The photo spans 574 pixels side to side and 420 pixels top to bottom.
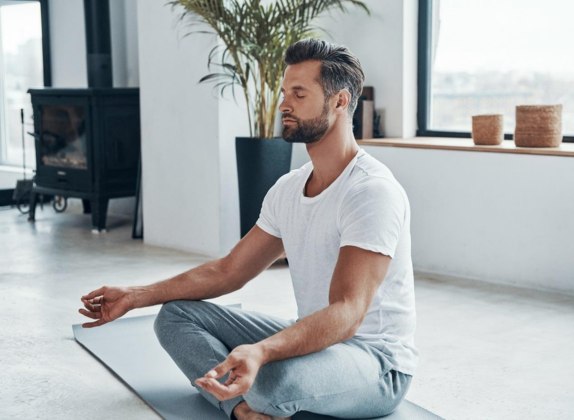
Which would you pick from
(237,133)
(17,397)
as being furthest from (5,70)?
(17,397)

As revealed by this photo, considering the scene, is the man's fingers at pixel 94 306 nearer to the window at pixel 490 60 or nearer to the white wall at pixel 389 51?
the window at pixel 490 60

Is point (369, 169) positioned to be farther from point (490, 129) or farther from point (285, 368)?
point (490, 129)

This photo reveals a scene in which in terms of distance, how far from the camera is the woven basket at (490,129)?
180 inches

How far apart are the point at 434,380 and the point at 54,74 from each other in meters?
5.00

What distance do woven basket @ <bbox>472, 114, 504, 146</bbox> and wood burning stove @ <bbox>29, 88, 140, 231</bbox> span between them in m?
2.53

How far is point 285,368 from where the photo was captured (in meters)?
2.17

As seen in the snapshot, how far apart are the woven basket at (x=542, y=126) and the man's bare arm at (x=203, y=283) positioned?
82.0 inches

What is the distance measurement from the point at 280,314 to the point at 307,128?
164cm

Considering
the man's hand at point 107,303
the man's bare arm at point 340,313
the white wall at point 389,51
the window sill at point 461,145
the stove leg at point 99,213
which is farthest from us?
the stove leg at point 99,213

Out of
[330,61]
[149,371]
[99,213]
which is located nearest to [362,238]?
[330,61]

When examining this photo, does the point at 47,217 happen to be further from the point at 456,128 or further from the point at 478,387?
the point at 478,387

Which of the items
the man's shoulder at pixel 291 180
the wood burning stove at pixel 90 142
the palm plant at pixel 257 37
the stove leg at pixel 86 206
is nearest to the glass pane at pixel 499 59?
the palm plant at pixel 257 37

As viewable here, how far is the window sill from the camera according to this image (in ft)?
13.9

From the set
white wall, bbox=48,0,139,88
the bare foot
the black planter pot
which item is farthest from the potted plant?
the bare foot
